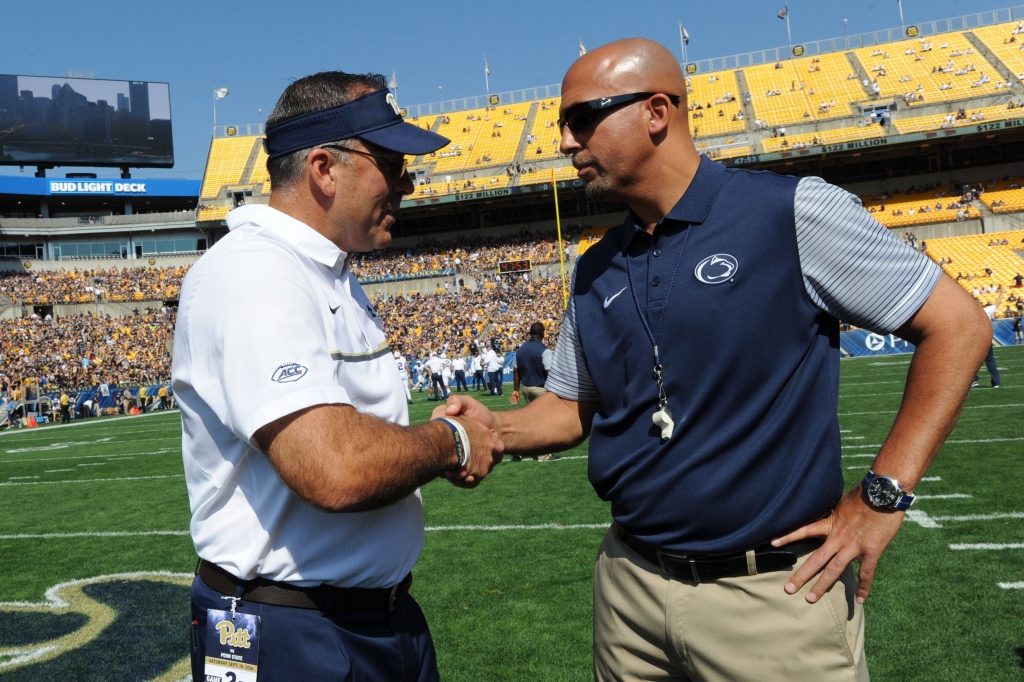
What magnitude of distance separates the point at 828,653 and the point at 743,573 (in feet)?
0.96

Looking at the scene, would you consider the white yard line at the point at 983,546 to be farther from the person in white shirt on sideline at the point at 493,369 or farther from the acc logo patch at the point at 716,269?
the person in white shirt on sideline at the point at 493,369

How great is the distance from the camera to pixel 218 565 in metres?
2.13

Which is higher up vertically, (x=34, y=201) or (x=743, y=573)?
(x=34, y=201)

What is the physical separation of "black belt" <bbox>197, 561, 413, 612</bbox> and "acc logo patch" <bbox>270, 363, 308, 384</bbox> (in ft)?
2.01

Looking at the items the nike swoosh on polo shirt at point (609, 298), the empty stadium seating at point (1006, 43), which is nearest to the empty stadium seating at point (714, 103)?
the empty stadium seating at point (1006, 43)

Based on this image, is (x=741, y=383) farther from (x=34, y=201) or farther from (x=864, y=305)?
(x=34, y=201)

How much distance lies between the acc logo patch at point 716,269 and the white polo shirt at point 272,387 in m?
0.91

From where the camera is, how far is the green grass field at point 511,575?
15.6 feet

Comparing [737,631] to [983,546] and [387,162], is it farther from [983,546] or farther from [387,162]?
[983,546]

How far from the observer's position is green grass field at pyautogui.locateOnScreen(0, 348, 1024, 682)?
4.75m

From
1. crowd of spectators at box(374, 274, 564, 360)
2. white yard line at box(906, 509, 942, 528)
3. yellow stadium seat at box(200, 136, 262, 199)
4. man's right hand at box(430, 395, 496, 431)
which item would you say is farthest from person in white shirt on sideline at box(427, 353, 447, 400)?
yellow stadium seat at box(200, 136, 262, 199)

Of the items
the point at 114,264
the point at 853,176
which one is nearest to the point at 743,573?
the point at 853,176

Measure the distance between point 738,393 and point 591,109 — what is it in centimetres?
97

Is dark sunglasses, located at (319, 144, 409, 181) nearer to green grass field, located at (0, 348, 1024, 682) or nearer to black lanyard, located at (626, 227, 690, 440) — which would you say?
black lanyard, located at (626, 227, 690, 440)
